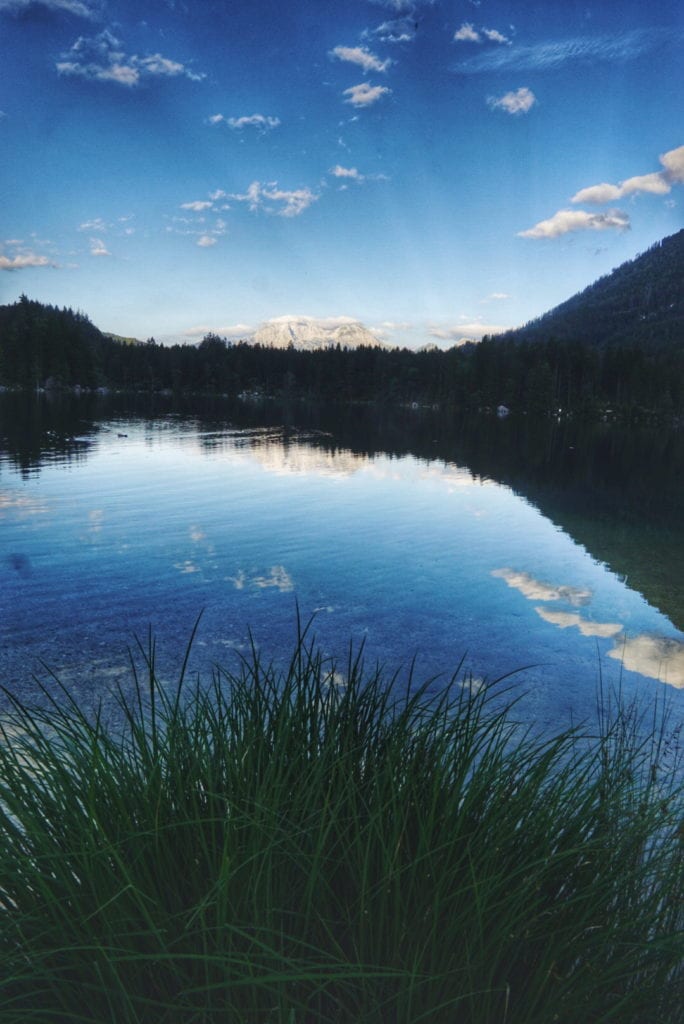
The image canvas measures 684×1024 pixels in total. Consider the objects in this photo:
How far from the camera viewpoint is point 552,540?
19.4m

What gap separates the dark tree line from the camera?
389 feet

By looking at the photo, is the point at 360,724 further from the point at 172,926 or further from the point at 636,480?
the point at 636,480

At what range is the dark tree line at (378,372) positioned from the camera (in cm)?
11850

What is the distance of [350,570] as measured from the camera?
1497 cm

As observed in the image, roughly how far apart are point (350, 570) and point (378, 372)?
14728cm

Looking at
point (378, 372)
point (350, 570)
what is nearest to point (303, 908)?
point (350, 570)

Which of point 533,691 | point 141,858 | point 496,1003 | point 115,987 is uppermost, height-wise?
point 141,858

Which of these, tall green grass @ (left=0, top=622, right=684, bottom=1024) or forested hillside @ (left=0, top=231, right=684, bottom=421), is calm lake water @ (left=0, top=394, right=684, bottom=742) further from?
forested hillside @ (left=0, top=231, right=684, bottom=421)

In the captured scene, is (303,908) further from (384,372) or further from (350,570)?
(384,372)

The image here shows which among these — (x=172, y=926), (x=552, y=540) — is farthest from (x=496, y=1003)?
(x=552, y=540)

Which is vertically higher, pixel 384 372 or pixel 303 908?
pixel 384 372

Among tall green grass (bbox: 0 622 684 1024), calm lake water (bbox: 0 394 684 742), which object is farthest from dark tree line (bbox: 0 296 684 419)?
tall green grass (bbox: 0 622 684 1024)

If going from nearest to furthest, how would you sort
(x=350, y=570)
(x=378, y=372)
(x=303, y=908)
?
(x=303, y=908) → (x=350, y=570) → (x=378, y=372)

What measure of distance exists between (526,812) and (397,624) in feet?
27.8
